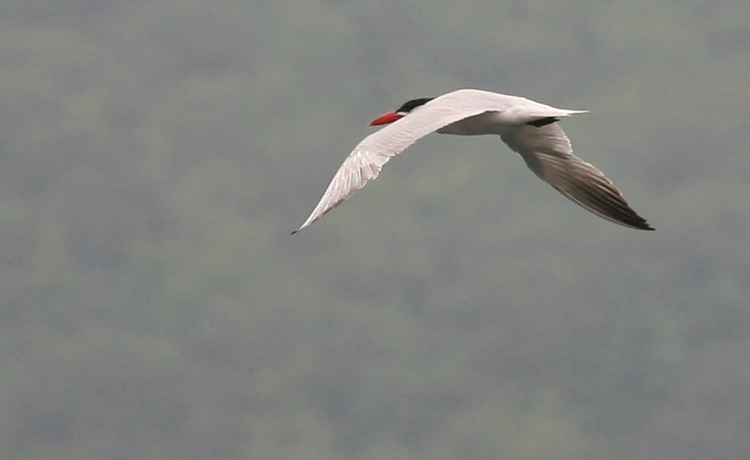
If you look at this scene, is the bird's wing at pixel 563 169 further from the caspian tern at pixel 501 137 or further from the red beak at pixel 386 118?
the red beak at pixel 386 118

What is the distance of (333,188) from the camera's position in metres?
10.1

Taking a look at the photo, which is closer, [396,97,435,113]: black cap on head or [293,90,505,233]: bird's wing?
[293,90,505,233]: bird's wing

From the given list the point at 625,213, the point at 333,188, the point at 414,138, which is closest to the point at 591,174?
the point at 625,213

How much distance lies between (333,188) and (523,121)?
342cm

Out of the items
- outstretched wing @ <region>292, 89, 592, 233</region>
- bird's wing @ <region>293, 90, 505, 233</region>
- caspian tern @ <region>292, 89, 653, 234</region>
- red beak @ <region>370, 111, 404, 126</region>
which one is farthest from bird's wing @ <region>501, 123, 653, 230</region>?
bird's wing @ <region>293, 90, 505, 233</region>

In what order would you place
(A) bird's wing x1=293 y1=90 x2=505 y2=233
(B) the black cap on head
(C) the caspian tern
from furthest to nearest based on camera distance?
(B) the black cap on head, (C) the caspian tern, (A) bird's wing x1=293 y1=90 x2=505 y2=233

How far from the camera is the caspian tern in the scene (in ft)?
34.0

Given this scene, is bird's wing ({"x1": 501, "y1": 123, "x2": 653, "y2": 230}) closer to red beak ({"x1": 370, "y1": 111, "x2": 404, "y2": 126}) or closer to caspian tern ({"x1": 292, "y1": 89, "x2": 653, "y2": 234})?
caspian tern ({"x1": 292, "y1": 89, "x2": 653, "y2": 234})

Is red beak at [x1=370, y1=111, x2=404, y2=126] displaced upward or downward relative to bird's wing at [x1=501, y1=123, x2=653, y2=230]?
upward

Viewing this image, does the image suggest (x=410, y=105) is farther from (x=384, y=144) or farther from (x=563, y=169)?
(x=384, y=144)

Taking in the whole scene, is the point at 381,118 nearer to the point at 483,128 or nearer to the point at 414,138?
the point at 483,128

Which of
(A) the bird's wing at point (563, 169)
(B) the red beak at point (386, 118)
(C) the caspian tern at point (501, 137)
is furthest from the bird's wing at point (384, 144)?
(A) the bird's wing at point (563, 169)

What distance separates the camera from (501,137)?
1481 centimetres

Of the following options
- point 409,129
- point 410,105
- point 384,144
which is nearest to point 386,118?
point 410,105
